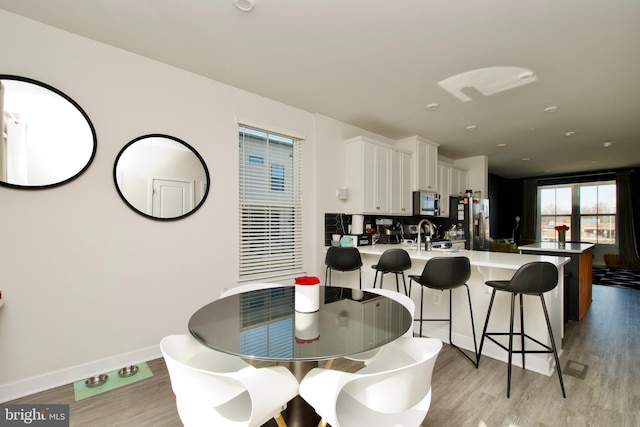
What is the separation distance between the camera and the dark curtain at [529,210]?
8477 millimetres

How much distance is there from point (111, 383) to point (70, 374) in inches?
12.0

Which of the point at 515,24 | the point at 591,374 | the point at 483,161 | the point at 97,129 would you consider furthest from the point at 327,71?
the point at 483,161

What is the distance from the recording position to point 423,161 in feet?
15.6

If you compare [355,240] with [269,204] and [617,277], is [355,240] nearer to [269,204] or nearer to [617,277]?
[269,204]

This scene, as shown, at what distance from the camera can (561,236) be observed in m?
4.24

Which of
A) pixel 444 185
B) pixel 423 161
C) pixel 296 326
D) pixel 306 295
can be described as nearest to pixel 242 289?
pixel 306 295

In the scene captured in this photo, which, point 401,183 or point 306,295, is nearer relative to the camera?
point 306,295

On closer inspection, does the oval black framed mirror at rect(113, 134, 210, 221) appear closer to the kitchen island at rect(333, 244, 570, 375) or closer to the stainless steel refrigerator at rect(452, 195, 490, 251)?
the kitchen island at rect(333, 244, 570, 375)

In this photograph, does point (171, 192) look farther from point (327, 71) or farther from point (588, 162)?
point (588, 162)

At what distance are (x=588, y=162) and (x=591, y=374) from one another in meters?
6.28

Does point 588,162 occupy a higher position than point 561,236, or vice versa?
point 588,162

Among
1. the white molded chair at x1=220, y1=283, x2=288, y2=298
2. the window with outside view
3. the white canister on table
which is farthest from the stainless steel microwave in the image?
the window with outside view

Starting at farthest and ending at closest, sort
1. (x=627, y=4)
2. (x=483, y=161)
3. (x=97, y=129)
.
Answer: (x=483, y=161)
(x=97, y=129)
(x=627, y=4)

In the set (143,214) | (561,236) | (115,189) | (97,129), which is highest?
(97,129)
